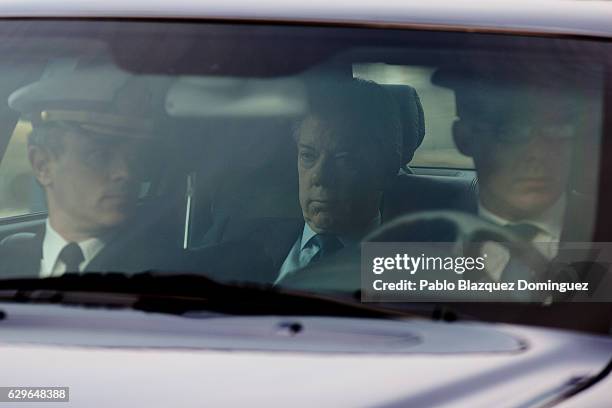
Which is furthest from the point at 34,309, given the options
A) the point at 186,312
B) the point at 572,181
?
the point at 572,181

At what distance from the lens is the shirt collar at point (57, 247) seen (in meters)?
2.00

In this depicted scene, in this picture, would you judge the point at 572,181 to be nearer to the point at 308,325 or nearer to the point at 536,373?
the point at 536,373

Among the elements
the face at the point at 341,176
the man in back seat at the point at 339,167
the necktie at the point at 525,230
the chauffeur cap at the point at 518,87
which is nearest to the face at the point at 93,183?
the man in back seat at the point at 339,167

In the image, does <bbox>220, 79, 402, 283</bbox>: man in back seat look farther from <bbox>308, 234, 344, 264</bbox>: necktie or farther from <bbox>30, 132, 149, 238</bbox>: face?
<bbox>30, 132, 149, 238</bbox>: face

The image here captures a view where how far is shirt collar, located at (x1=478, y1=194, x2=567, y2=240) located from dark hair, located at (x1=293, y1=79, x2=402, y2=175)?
0.87 ft

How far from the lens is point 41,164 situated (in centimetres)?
217

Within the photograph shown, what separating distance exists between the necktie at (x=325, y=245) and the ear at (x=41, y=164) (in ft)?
1.95

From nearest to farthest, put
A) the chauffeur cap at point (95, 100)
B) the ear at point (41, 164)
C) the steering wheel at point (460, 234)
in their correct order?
the steering wheel at point (460, 234)
the chauffeur cap at point (95, 100)
the ear at point (41, 164)

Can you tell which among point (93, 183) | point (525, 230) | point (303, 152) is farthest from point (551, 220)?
point (93, 183)

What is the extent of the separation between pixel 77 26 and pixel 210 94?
0.32 m

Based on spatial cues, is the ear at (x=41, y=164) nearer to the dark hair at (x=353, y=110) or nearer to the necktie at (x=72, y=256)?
the necktie at (x=72, y=256)

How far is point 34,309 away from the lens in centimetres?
186

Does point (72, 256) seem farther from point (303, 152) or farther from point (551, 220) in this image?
point (551, 220)

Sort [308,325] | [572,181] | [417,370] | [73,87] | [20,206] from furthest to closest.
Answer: [20,206] < [73,87] < [572,181] < [308,325] < [417,370]
